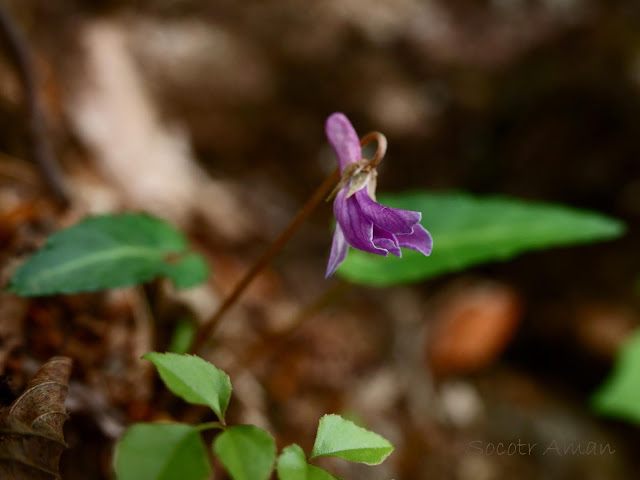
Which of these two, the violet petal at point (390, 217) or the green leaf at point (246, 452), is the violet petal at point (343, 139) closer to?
the violet petal at point (390, 217)

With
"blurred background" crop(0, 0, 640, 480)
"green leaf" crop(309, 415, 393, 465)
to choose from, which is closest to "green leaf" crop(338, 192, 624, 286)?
"blurred background" crop(0, 0, 640, 480)

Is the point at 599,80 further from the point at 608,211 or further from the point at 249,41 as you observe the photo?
the point at 249,41

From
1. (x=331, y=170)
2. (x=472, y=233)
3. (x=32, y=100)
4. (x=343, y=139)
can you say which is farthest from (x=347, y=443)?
(x=331, y=170)

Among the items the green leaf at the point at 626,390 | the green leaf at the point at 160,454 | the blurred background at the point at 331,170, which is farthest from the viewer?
the green leaf at the point at 626,390

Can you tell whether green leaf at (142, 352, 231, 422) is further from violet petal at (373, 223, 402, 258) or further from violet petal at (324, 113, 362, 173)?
violet petal at (324, 113, 362, 173)

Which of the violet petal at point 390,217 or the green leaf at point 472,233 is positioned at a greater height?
the green leaf at point 472,233

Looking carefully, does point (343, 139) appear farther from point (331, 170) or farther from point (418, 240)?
point (331, 170)

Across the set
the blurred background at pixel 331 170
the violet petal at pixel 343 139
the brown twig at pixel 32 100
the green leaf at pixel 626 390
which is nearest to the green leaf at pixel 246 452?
the violet petal at pixel 343 139
